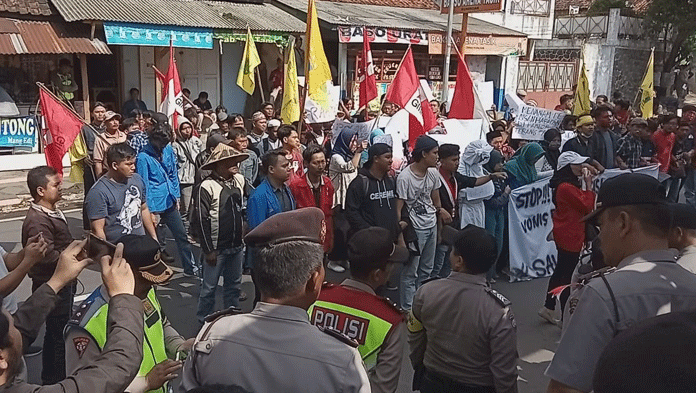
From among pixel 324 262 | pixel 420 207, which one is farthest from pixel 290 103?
pixel 324 262

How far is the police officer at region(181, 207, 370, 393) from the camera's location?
189 centimetres

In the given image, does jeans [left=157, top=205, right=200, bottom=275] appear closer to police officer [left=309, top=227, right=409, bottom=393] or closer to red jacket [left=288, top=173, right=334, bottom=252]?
red jacket [left=288, top=173, right=334, bottom=252]

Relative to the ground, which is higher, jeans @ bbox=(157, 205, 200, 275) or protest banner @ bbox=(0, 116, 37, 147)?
protest banner @ bbox=(0, 116, 37, 147)

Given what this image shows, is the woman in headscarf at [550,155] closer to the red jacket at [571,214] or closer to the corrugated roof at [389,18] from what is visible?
the red jacket at [571,214]

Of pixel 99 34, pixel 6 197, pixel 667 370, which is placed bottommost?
pixel 6 197

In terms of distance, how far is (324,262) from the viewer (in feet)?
13.6

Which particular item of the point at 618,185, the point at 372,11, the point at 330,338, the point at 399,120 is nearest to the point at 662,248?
the point at 618,185

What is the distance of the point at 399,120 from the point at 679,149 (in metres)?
4.29

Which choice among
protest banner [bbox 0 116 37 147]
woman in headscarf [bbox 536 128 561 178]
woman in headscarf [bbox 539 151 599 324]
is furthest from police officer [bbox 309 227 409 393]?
protest banner [bbox 0 116 37 147]

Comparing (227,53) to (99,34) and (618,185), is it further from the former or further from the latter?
(618,185)

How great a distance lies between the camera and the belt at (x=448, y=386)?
307 centimetres

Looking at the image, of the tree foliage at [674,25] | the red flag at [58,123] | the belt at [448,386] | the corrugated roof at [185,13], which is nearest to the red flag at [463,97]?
the red flag at [58,123]

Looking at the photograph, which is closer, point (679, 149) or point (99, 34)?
point (679, 149)

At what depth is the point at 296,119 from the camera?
28.7 feet
